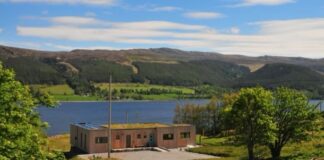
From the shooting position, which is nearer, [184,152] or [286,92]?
[286,92]

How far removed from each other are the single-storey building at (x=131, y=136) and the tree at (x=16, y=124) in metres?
40.9

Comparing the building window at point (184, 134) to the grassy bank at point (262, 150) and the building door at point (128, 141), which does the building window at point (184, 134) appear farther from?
the building door at point (128, 141)

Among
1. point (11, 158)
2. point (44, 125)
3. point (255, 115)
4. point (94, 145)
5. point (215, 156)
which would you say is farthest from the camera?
point (94, 145)

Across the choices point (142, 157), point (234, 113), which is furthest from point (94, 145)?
point (234, 113)

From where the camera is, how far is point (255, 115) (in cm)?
4531

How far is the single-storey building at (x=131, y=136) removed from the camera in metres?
60.6

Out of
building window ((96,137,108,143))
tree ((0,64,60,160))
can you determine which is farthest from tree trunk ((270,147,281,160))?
tree ((0,64,60,160))

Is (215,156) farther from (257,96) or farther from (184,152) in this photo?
(257,96)

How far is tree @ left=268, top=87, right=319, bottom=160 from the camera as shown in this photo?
4725 centimetres

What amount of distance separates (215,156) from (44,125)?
1484 inches

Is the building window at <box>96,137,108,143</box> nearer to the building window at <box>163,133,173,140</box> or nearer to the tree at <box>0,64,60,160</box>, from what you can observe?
the building window at <box>163,133,173,140</box>

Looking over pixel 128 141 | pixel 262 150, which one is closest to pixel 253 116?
pixel 262 150

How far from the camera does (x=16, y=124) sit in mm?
18125

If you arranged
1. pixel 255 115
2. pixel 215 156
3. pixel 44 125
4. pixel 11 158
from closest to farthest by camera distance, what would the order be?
1. pixel 11 158
2. pixel 44 125
3. pixel 255 115
4. pixel 215 156
